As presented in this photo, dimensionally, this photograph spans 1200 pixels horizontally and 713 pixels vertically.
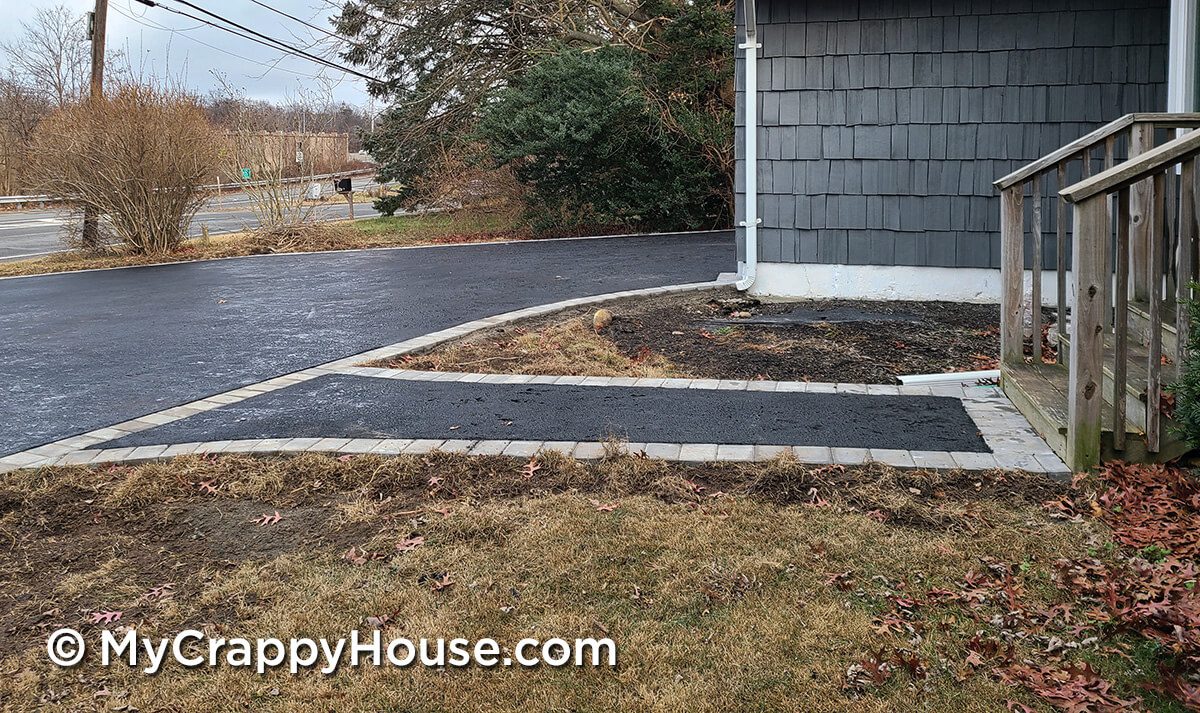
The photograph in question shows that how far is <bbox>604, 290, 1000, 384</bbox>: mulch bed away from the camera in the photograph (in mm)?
6445

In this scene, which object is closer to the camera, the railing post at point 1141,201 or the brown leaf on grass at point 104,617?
the brown leaf on grass at point 104,617

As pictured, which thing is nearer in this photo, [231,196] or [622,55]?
[622,55]

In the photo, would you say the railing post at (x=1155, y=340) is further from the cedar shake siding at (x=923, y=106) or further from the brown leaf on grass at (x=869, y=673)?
the cedar shake siding at (x=923, y=106)

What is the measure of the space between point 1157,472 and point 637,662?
2392 millimetres

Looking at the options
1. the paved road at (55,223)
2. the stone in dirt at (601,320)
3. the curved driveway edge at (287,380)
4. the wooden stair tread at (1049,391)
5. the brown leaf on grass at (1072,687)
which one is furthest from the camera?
the paved road at (55,223)

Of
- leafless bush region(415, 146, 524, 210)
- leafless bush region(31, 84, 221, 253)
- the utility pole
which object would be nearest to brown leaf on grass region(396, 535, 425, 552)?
leafless bush region(31, 84, 221, 253)

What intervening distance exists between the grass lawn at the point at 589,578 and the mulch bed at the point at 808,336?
227 centimetres

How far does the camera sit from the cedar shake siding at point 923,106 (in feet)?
27.8

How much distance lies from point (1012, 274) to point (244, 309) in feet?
A: 23.9

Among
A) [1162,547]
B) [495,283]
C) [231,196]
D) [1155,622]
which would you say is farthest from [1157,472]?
[231,196]

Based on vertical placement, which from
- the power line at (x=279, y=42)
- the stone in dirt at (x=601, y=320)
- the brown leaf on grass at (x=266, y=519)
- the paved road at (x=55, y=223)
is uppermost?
the power line at (x=279, y=42)

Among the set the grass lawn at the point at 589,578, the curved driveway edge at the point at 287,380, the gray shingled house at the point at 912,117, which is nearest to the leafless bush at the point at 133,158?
the curved driveway edge at the point at 287,380

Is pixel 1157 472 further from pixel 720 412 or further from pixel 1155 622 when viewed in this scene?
pixel 720 412

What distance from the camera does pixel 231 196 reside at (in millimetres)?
35531
